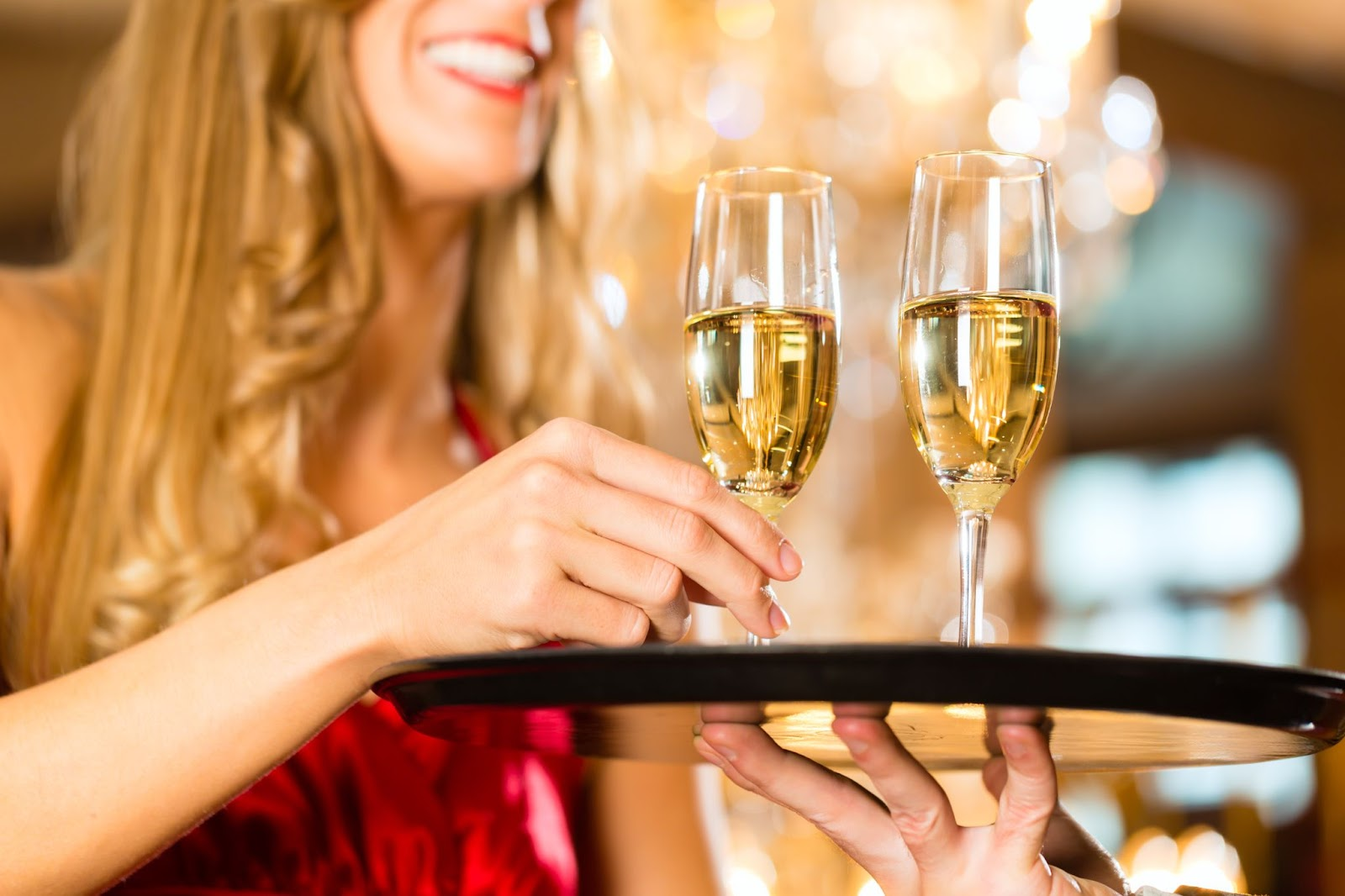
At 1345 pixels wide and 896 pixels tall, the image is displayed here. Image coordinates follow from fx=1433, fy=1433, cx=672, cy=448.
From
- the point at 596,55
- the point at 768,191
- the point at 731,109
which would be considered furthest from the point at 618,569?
the point at 731,109

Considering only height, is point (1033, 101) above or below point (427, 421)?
above

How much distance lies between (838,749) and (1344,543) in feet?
22.8

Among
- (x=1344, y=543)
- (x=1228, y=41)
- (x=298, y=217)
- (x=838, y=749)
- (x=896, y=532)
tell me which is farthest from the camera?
(x=1344, y=543)

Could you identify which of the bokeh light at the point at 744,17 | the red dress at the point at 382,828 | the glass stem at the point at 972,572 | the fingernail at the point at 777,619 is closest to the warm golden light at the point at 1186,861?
the bokeh light at the point at 744,17

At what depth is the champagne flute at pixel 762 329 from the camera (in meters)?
1.02

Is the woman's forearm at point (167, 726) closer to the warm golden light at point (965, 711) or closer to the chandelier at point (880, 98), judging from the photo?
the warm golden light at point (965, 711)

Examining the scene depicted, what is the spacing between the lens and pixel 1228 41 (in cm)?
631

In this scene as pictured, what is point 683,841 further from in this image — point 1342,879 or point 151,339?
point 1342,879

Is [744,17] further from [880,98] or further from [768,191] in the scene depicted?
[768,191]

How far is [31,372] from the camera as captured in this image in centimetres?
153

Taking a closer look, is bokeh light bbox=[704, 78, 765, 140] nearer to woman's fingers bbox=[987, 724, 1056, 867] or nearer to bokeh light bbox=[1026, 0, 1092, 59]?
bokeh light bbox=[1026, 0, 1092, 59]

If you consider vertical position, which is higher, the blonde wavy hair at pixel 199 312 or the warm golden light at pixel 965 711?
the blonde wavy hair at pixel 199 312

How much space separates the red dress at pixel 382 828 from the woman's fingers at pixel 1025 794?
88 centimetres

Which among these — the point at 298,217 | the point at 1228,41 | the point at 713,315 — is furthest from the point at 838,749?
the point at 1228,41
